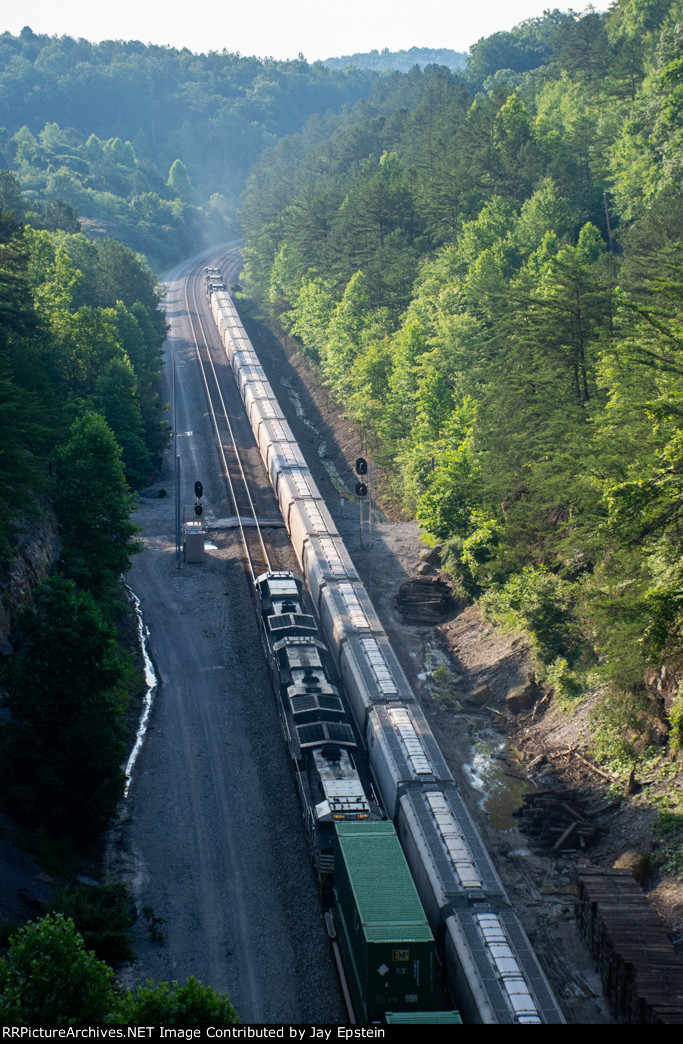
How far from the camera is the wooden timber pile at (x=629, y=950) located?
21.7 m

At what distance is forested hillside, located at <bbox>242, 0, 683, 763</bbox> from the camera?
31.3 m

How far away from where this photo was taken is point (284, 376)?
96.6 metres

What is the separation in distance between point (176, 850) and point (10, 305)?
4224cm

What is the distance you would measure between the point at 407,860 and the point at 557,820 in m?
6.67

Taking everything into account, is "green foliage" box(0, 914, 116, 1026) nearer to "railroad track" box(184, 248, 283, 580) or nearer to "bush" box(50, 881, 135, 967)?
"bush" box(50, 881, 135, 967)

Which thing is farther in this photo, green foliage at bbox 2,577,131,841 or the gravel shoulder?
green foliage at bbox 2,577,131,841

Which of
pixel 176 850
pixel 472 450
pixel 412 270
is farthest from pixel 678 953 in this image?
pixel 412 270

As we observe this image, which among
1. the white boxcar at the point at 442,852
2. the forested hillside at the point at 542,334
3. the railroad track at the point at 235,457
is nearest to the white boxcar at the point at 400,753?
the white boxcar at the point at 442,852

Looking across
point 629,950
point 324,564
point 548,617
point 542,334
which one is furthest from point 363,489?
→ point 629,950

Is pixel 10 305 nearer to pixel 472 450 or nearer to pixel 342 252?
pixel 472 450

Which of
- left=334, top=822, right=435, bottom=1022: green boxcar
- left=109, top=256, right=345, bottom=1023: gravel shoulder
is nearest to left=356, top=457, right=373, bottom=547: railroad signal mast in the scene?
left=109, top=256, right=345, bottom=1023: gravel shoulder

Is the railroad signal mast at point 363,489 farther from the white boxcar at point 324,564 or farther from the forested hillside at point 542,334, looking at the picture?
the white boxcar at point 324,564

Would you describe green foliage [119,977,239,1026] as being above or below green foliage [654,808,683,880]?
above

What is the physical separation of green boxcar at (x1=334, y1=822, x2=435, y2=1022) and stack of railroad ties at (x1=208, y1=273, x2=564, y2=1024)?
4 cm
